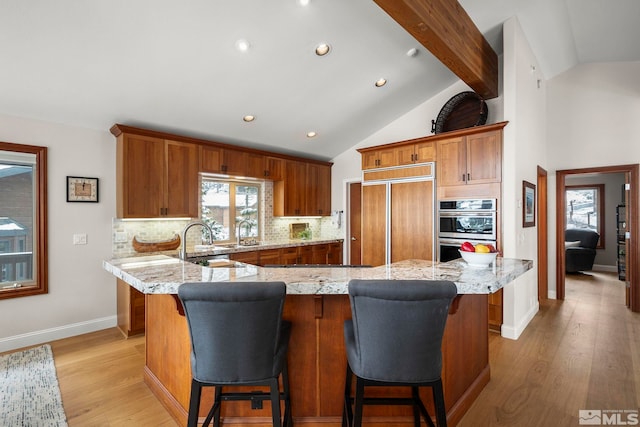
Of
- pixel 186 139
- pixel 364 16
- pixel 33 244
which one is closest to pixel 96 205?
pixel 33 244

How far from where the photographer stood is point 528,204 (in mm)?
4008

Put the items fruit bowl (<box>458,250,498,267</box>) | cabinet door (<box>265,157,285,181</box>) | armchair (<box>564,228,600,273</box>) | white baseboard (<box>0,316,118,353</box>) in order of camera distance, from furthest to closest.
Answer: armchair (<box>564,228,600,273</box>) → cabinet door (<box>265,157,285,181</box>) → white baseboard (<box>0,316,118,353</box>) → fruit bowl (<box>458,250,498,267</box>)

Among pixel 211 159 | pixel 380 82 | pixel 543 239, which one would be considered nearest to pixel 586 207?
pixel 543 239

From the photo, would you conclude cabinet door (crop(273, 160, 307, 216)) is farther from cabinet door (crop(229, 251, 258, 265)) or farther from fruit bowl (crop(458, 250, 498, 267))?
fruit bowl (crop(458, 250, 498, 267))

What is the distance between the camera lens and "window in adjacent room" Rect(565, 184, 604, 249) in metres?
7.55

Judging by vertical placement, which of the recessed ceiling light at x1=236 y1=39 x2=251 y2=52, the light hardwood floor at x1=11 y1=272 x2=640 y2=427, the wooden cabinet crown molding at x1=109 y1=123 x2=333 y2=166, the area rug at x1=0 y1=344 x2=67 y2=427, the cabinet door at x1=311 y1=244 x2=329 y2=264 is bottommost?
the light hardwood floor at x1=11 y1=272 x2=640 y2=427

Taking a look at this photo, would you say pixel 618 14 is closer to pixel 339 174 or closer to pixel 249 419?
pixel 339 174

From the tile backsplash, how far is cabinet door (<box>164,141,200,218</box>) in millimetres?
258

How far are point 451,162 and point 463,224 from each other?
0.78 metres

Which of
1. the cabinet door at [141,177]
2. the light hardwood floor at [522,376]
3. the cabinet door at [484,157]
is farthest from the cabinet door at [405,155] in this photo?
the cabinet door at [141,177]

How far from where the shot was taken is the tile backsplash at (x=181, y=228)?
12.5 ft

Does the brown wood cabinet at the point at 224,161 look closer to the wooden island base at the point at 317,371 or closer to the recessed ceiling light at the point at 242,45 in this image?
the recessed ceiling light at the point at 242,45

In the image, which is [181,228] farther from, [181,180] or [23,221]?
[23,221]

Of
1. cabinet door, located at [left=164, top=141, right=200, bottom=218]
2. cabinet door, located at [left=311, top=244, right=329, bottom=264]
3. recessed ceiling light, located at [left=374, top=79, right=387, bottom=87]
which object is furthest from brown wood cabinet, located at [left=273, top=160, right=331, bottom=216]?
recessed ceiling light, located at [left=374, top=79, right=387, bottom=87]
